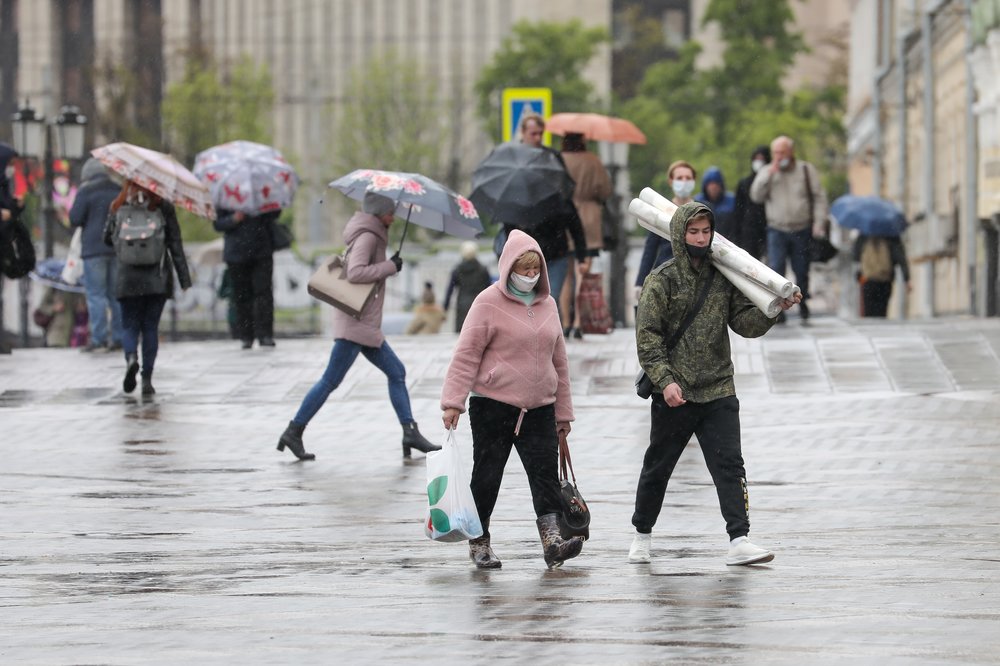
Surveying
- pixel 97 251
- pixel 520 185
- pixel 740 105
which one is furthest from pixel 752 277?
pixel 740 105

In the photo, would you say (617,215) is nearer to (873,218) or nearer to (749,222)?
(873,218)

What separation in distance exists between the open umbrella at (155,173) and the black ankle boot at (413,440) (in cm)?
399

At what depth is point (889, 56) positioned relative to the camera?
187ft

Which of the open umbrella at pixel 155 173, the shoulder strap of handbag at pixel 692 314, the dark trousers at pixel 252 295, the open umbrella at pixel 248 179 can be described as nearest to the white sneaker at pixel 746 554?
the shoulder strap of handbag at pixel 692 314

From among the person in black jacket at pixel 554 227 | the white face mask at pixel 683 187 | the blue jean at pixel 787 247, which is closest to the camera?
the white face mask at pixel 683 187

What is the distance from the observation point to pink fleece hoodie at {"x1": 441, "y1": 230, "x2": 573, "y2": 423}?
9781 millimetres

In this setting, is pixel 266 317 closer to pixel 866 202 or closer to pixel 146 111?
pixel 866 202

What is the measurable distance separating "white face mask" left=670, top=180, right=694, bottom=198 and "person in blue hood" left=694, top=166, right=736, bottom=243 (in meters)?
1.84

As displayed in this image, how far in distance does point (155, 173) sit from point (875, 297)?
12885mm

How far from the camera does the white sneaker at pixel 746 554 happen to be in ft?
31.2

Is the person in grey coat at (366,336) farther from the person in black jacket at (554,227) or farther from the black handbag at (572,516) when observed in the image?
the person in black jacket at (554,227)

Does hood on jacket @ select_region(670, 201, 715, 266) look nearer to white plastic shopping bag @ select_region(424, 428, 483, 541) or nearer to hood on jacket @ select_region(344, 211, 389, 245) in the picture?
white plastic shopping bag @ select_region(424, 428, 483, 541)

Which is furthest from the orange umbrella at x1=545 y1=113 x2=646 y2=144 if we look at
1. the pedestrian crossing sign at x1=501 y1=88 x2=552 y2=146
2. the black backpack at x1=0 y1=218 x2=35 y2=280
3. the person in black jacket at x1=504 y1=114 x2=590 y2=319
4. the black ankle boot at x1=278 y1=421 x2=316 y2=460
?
the black ankle boot at x1=278 y1=421 x2=316 y2=460

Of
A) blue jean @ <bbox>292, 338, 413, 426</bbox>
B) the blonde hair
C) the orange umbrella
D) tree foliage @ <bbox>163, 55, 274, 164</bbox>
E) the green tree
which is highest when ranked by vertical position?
the green tree
